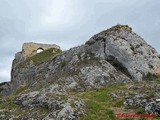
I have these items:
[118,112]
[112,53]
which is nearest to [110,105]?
[118,112]

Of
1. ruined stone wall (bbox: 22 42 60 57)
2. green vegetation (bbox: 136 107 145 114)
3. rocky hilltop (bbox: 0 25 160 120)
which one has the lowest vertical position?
green vegetation (bbox: 136 107 145 114)

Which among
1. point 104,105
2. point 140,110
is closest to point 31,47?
point 104,105

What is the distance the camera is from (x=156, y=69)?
44.5m

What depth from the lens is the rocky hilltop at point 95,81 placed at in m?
29.2

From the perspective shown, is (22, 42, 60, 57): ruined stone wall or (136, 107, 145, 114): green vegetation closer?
(136, 107, 145, 114): green vegetation

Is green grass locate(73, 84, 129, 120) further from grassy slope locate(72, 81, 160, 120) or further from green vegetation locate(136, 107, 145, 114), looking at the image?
green vegetation locate(136, 107, 145, 114)

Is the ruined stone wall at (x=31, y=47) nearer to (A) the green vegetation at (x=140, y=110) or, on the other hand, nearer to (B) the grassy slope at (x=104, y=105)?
(B) the grassy slope at (x=104, y=105)

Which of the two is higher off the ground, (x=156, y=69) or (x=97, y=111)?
(x=156, y=69)

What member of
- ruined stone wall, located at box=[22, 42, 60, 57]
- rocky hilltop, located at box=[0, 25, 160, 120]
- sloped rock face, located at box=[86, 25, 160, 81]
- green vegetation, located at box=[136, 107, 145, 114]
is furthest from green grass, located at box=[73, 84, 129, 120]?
ruined stone wall, located at box=[22, 42, 60, 57]

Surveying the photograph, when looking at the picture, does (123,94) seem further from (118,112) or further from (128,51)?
(128,51)

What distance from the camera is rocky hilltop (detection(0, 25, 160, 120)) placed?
29.2 m

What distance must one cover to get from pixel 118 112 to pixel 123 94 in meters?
5.56

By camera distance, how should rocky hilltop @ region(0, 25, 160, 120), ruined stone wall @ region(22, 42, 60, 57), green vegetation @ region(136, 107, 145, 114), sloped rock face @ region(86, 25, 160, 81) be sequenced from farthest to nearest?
ruined stone wall @ region(22, 42, 60, 57) → sloped rock face @ region(86, 25, 160, 81) → rocky hilltop @ region(0, 25, 160, 120) → green vegetation @ region(136, 107, 145, 114)

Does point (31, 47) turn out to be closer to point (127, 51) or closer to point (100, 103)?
point (127, 51)
